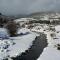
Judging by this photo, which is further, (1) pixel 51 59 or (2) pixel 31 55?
(2) pixel 31 55

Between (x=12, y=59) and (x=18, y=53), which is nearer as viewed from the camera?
(x=12, y=59)

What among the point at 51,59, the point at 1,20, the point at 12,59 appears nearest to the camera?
the point at 51,59

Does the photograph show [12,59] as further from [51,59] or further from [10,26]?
[10,26]

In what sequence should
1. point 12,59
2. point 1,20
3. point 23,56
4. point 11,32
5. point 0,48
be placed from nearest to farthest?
point 12,59 < point 23,56 < point 0,48 < point 11,32 < point 1,20

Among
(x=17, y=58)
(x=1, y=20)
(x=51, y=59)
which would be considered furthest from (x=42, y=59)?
(x=1, y=20)

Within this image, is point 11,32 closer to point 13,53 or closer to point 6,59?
point 13,53

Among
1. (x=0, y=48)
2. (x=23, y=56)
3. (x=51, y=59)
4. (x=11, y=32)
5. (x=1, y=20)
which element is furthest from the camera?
(x=1, y=20)

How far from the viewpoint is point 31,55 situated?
1229 inches

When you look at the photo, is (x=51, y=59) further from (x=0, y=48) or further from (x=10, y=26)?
(x=10, y=26)

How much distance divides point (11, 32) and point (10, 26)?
2050 mm

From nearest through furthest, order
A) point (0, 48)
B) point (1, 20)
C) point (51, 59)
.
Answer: point (51, 59) < point (0, 48) < point (1, 20)

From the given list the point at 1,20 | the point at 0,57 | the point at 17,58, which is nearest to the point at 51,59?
the point at 17,58

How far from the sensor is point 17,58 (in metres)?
28.9

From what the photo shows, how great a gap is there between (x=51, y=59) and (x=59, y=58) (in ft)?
3.85
